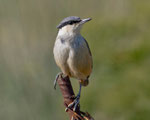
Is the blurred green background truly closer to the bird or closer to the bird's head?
the bird's head

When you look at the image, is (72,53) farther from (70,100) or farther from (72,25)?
(70,100)

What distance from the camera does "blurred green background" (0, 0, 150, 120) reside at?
440 cm

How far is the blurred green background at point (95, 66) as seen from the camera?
173 inches

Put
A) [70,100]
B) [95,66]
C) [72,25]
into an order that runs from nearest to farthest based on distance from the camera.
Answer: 1. [70,100]
2. [72,25]
3. [95,66]

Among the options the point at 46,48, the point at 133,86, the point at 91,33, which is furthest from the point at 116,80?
the point at 46,48

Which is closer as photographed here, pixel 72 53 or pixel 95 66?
pixel 72 53

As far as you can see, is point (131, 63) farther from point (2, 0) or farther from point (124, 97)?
point (2, 0)

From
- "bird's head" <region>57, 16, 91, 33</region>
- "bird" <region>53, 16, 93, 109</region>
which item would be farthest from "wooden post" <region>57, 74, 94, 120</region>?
"bird's head" <region>57, 16, 91, 33</region>

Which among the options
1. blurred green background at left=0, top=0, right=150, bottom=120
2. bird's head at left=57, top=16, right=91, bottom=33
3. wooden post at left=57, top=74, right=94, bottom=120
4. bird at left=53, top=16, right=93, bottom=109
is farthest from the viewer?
blurred green background at left=0, top=0, right=150, bottom=120

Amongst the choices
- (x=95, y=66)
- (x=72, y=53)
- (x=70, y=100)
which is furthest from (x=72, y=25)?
(x=70, y=100)

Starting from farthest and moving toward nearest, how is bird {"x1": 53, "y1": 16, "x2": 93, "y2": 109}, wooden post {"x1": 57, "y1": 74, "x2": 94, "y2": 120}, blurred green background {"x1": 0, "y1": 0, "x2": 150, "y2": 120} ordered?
blurred green background {"x1": 0, "y1": 0, "x2": 150, "y2": 120}
bird {"x1": 53, "y1": 16, "x2": 93, "y2": 109}
wooden post {"x1": 57, "y1": 74, "x2": 94, "y2": 120}

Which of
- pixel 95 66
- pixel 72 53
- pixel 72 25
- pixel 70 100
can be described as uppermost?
pixel 72 25

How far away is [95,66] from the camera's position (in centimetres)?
484

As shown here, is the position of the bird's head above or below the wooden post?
above
